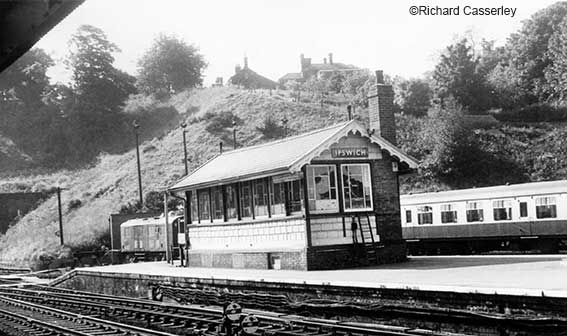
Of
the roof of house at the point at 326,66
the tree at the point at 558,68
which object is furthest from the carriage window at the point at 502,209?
Result: the roof of house at the point at 326,66

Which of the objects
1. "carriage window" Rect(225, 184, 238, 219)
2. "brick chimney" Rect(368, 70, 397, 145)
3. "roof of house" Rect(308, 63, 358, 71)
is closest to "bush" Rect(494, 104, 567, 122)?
"brick chimney" Rect(368, 70, 397, 145)

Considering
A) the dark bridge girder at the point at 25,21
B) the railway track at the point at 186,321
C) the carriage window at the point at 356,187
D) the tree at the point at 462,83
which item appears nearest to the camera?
the dark bridge girder at the point at 25,21

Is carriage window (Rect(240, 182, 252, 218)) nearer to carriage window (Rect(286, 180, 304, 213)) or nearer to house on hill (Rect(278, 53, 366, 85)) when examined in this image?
carriage window (Rect(286, 180, 304, 213))

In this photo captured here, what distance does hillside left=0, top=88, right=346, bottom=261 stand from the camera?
152 ft

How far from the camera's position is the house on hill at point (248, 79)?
306 ft

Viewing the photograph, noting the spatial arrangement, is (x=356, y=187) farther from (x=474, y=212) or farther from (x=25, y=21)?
(x=25, y=21)

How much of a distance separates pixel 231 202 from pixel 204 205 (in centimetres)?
203

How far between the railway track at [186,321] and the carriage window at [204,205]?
468 cm

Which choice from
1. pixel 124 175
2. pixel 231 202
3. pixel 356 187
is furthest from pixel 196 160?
pixel 356 187

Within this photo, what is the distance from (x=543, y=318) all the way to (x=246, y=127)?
161 feet

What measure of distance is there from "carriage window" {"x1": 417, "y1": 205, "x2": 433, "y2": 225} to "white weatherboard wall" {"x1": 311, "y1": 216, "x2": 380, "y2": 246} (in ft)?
24.8

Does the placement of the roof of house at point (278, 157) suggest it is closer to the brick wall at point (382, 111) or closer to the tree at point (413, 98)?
the brick wall at point (382, 111)

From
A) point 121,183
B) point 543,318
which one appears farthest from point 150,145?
point 543,318

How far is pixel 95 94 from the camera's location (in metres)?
77.1
